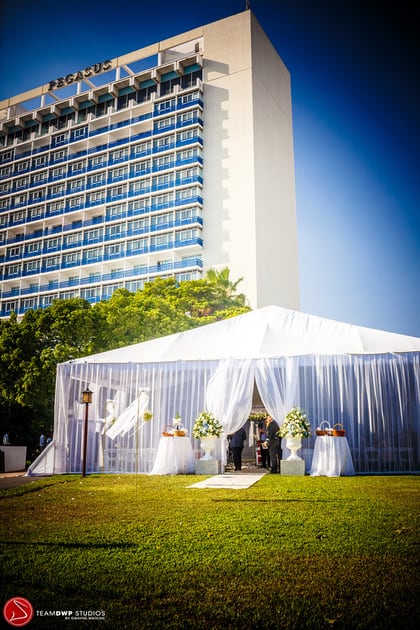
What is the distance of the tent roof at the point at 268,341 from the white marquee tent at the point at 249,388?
0.03m

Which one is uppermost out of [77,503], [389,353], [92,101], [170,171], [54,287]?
[92,101]

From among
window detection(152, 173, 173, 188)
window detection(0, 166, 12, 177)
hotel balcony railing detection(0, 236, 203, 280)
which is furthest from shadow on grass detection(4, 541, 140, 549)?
window detection(0, 166, 12, 177)

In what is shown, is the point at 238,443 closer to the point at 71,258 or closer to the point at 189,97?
the point at 71,258

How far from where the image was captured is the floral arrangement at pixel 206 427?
40.8 feet

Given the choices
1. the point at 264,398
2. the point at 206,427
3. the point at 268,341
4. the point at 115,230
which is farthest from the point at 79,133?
the point at 206,427

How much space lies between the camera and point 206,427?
1249 centimetres

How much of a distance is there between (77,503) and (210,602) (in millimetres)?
4855

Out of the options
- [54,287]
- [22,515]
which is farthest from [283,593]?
[54,287]

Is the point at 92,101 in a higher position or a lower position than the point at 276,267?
higher

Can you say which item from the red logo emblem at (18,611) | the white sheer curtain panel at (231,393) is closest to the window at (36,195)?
the white sheer curtain panel at (231,393)

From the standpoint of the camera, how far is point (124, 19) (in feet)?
25.2

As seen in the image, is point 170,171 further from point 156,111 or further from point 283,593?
point 283,593

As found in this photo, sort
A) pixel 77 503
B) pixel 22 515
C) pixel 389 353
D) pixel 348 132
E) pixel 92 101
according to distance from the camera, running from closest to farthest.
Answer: pixel 22 515 < pixel 77 503 < pixel 389 353 < pixel 348 132 < pixel 92 101

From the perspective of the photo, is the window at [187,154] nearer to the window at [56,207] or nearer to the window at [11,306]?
the window at [56,207]
